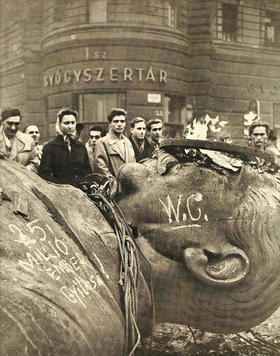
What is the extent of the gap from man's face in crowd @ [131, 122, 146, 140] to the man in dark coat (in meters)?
0.83

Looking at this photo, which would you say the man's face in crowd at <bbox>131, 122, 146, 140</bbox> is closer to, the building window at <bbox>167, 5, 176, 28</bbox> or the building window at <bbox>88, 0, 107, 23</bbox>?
the building window at <bbox>167, 5, 176, 28</bbox>

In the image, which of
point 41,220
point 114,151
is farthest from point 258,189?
point 114,151

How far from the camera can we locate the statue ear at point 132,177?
4.93 ft

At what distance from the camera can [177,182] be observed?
4.88ft

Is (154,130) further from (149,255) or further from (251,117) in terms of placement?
(149,255)

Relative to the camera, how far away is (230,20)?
11.6 ft

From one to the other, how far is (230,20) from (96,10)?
7.39 ft

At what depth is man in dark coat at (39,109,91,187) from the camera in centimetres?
351

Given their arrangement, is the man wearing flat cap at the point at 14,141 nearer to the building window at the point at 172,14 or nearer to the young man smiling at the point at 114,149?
the young man smiling at the point at 114,149

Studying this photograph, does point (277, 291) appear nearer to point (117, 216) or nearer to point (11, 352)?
point (117, 216)

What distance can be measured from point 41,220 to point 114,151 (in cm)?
288

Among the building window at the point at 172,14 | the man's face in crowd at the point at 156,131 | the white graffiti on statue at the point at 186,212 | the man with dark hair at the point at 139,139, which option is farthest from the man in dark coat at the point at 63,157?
the white graffiti on statue at the point at 186,212

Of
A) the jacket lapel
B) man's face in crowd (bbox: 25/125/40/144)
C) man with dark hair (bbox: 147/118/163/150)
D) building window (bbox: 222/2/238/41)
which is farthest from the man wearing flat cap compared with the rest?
building window (bbox: 222/2/238/41)

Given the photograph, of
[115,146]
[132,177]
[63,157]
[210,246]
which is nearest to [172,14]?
[115,146]
